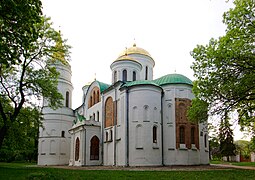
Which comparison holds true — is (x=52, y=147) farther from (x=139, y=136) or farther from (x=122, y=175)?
(x=122, y=175)

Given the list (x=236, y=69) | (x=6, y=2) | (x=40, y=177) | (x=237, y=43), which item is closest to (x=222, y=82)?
(x=236, y=69)

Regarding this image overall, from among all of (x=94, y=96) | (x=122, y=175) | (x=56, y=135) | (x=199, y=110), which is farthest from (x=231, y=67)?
(x=56, y=135)

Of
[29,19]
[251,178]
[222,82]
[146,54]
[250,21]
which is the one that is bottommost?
[251,178]

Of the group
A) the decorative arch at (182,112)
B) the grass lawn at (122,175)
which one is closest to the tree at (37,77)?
the grass lawn at (122,175)

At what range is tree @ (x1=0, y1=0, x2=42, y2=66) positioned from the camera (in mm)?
9351

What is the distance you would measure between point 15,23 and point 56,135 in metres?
29.0

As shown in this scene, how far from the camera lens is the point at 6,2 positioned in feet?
29.4

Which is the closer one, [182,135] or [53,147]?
[182,135]

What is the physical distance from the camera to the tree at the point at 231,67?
52.0ft

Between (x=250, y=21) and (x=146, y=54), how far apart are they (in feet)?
75.3

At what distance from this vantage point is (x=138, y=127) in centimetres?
2755

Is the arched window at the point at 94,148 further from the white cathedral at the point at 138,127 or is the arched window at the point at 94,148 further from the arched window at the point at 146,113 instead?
the arched window at the point at 146,113

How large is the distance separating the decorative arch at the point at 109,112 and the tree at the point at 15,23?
66.0ft

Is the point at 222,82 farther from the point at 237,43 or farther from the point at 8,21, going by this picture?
the point at 8,21
